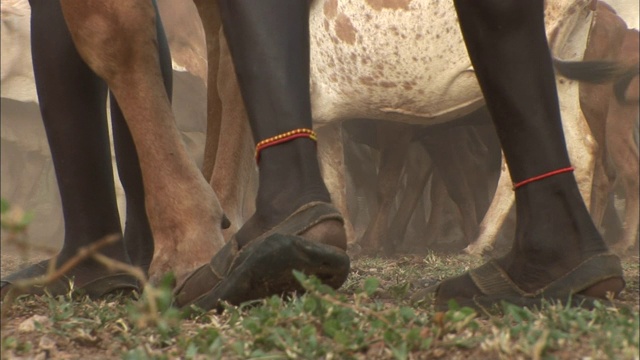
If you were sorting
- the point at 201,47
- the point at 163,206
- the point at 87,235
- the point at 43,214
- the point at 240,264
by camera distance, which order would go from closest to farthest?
the point at 240,264
the point at 163,206
the point at 87,235
the point at 201,47
the point at 43,214

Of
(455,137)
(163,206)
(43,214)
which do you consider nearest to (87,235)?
(163,206)

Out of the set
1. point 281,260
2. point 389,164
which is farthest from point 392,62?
point 281,260

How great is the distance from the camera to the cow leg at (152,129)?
86.2 inches

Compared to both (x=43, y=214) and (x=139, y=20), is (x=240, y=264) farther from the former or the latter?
(x=43, y=214)

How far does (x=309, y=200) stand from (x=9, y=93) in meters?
8.54

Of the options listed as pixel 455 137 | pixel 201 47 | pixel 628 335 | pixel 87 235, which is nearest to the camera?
pixel 628 335

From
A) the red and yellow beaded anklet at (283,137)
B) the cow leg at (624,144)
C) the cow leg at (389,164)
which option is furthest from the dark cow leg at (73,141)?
the cow leg at (624,144)

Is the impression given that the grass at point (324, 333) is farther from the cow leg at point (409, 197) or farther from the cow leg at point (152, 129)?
the cow leg at point (409, 197)

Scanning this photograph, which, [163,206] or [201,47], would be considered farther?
[201,47]

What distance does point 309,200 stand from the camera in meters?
1.96

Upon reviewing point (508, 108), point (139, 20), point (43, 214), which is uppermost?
point (139, 20)

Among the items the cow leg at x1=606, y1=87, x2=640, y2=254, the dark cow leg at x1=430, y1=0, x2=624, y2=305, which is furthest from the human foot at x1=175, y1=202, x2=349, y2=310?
the cow leg at x1=606, y1=87, x2=640, y2=254

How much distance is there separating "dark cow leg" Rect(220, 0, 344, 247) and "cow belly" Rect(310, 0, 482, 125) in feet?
14.2

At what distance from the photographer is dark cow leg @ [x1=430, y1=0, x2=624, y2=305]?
6.40ft
